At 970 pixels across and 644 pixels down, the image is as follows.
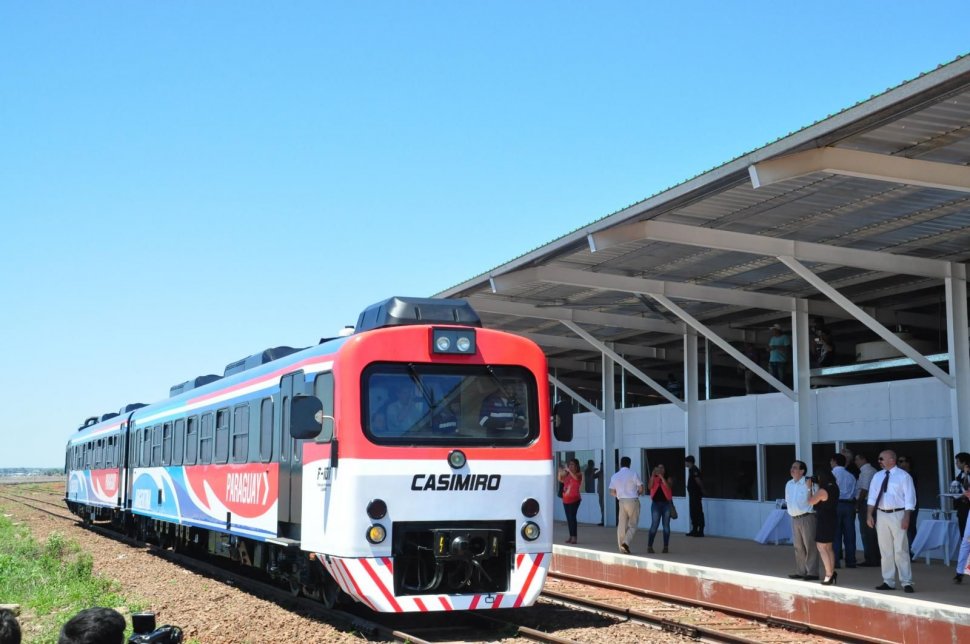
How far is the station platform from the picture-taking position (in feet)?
31.2

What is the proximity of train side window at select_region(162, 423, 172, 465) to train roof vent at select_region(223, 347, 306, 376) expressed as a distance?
3.01 meters

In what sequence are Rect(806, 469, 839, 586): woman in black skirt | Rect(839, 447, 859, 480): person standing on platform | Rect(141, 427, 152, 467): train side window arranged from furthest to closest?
Rect(141, 427, 152, 467): train side window → Rect(839, 447, 859, 480): person standing on platform → Rect(806, 469, 839, 586): woman in black skirt

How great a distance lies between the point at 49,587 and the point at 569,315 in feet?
36.6

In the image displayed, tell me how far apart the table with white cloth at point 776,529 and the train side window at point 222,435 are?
942 centimetres

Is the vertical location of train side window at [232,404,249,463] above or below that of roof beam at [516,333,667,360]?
below

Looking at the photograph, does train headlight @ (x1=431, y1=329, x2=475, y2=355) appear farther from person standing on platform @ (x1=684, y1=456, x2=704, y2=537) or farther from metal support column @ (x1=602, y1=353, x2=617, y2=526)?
metal support column @ (x1=602, y1=353, x2=617, y2=526)

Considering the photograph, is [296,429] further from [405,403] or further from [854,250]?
[854,250]

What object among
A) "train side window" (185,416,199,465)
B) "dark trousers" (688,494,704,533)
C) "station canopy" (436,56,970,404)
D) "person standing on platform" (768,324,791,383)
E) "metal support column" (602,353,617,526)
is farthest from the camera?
"metal support column" (602,353,617,526)

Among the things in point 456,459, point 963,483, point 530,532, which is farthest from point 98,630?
point 963,483

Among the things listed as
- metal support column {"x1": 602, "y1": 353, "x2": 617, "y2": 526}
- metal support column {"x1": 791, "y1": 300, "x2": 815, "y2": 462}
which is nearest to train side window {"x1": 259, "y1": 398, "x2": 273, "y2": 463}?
metal support column {"x1": 791, "y1": 300, "x2": 815, "y2": 462}

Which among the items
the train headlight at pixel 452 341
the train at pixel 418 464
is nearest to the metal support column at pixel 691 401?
the train at pixel 418 464

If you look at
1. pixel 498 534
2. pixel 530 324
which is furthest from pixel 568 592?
pixel 530 324

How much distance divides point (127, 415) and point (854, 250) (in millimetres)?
15320

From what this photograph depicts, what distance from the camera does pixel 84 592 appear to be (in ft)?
43.0
